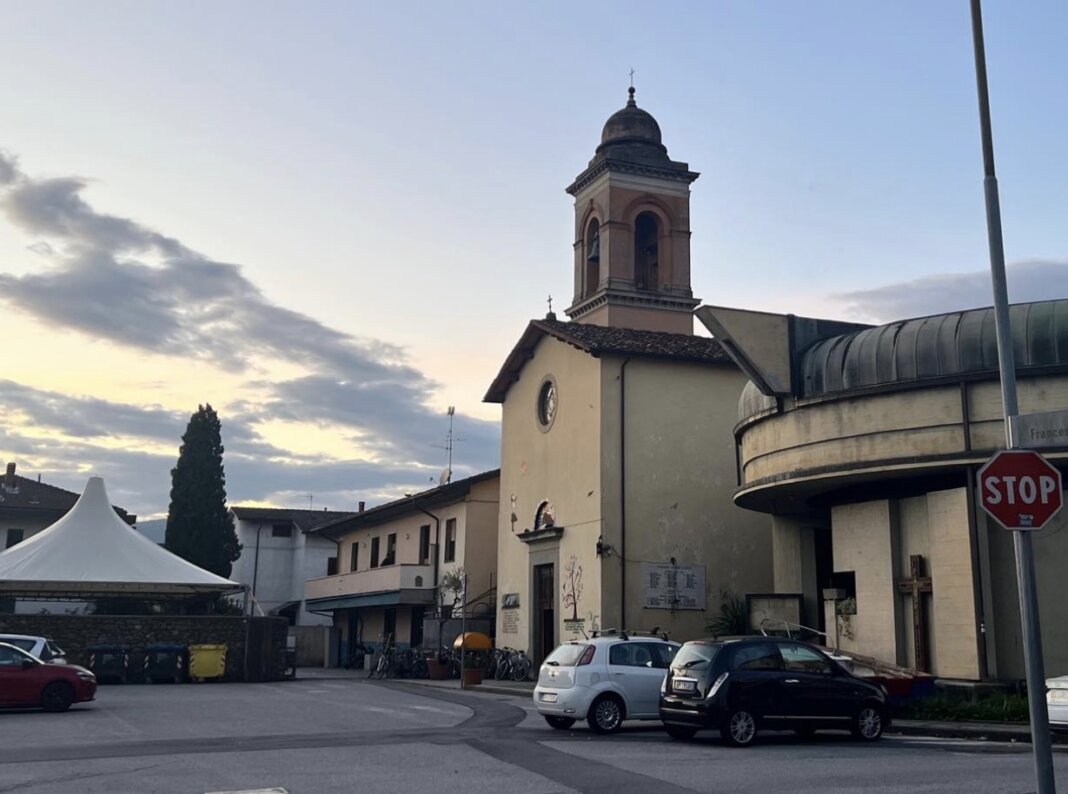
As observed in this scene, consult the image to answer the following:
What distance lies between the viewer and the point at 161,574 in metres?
33.2

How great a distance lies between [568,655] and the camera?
16516mm

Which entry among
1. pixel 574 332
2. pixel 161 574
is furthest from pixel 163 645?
pixel 574 332

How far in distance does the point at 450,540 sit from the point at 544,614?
8.42 m

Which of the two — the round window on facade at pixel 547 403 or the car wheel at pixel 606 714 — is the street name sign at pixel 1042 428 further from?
the round window on facade at pixel 547 403

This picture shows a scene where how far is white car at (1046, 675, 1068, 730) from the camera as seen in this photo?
552 inches

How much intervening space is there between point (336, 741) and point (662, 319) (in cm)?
3093

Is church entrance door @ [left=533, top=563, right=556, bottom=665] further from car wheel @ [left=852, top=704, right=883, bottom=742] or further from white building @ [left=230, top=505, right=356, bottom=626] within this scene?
white building @ [left=230, top=505, right=356, bottom=626]

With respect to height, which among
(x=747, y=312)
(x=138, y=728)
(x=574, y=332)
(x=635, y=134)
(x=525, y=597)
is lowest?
(x=138, y=728)

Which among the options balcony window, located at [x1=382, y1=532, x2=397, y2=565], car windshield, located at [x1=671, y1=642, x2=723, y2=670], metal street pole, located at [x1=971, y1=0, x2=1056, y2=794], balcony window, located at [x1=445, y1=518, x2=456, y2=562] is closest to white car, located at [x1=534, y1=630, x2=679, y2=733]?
car windshield, located at [x1=671, y1=642, x2=723, y2=670]

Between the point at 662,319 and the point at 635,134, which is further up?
the point at 635,134

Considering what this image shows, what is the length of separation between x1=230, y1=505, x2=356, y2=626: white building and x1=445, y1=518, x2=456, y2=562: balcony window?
2706 centimetres

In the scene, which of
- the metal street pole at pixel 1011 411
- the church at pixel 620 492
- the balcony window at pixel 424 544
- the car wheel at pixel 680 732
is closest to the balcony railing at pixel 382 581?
the balcony window at pixel 424 544

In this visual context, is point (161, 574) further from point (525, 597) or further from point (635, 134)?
point (635, 134)

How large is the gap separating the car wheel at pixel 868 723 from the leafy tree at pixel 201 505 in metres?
40.8
